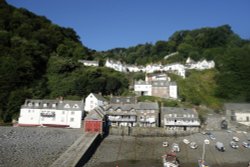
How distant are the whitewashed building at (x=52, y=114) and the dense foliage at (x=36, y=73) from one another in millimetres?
3754

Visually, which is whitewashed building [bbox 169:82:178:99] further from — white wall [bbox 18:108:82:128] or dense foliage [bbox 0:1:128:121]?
white wall [bbox 18:108:82:128]

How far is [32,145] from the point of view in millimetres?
34094

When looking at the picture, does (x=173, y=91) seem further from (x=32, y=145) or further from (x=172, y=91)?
(x=32, y=145)

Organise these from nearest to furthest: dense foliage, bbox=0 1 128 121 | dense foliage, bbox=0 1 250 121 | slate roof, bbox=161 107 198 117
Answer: slate roof, bbox=161 107 198 117 < dense foliage, bbox=0 1 128 121 < dense foliage, bbox=0 1 250 121

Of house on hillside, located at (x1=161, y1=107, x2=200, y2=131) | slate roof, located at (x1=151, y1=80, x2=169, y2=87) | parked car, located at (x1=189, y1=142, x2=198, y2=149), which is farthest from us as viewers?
slate roof, located at (x1=151, y1=80, x2=169, y2=87)

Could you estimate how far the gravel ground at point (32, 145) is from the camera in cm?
2792

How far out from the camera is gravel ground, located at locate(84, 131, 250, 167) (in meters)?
30.9

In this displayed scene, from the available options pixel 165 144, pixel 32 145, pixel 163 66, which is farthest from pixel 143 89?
pixel 32 145

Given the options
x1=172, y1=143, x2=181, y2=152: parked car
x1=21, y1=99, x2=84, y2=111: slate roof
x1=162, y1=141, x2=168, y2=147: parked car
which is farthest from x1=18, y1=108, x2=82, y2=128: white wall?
x1=172, y1=143, x2=181, y2=152: parked car

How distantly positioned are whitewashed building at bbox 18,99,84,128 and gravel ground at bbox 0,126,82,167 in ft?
20.9

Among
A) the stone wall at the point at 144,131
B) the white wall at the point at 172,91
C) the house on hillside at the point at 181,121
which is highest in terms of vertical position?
the white wall at the point at 172,91

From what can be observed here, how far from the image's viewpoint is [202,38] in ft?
377

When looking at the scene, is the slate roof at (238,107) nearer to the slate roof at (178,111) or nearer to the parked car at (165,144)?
the slate roof at (178,111)

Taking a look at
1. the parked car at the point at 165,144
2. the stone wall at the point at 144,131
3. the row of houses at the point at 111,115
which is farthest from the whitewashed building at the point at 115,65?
the parked car at the point at 165,144
